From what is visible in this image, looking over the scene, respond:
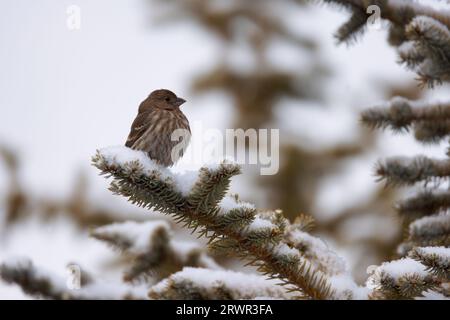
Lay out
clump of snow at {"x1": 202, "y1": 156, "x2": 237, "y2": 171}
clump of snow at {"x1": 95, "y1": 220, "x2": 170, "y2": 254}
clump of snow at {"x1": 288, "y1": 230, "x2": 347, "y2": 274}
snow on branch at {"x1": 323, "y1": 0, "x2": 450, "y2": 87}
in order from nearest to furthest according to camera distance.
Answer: clump of snow at {"x1": 202, "y1": 156, "x2": 237, "y2": 171} < clump of snow at {"x1": 288, "y1": 230, "x2": 347, "y2": 274} < snow on branch at {"x1": 323, "y1": 0, "x2": 450, "y2": 87} < clump of snow at {"x1": 95, "y1": 220, "x2": 170, "y2": 254}

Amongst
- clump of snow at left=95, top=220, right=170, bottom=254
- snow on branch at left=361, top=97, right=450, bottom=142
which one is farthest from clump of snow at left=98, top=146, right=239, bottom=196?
snow on branch at left=361, top=97, right=450, bottom=142

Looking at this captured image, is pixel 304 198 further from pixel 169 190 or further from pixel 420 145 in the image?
pixel 169 190

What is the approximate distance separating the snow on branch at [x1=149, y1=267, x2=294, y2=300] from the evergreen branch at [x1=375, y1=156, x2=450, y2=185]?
97 centimetres

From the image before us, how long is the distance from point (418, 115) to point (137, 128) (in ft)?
5.42

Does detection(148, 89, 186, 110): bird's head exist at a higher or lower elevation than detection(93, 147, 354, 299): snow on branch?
higher

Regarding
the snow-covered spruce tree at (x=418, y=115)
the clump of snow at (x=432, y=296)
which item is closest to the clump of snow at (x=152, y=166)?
the clump of snow at (x=432, y=296)

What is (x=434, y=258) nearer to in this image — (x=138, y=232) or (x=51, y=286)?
(x=51, y=286)

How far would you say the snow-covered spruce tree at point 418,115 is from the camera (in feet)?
10.7

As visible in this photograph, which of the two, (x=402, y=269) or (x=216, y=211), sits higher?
(x=216, y=211)

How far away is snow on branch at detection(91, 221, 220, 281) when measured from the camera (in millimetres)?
3703

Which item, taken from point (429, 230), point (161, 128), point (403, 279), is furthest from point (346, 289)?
point (161, 128)

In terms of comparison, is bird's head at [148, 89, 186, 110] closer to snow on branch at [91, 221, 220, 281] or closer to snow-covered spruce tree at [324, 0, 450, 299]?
snow on branch at [91, 221, 220, 281]

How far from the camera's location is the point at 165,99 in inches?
185

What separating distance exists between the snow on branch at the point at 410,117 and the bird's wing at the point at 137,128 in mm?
1328
